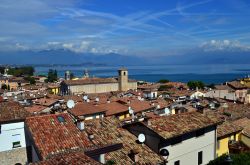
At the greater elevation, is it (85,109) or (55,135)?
(55,135)

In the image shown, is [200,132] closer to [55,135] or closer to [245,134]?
[245,134]

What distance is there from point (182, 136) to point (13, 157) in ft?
40.6

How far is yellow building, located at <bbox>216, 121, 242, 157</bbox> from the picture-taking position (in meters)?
26.4

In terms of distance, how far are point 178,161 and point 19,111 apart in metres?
13.0

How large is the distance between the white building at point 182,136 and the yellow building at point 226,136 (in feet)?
4.78

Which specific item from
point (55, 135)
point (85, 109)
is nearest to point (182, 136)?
point (55, 135)

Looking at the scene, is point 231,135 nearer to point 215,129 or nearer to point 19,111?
point 215,129

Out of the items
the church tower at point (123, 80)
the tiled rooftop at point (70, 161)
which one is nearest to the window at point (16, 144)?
the tiled rooftop at point (70, 161)

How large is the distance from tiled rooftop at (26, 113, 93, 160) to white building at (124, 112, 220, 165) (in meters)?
4.41

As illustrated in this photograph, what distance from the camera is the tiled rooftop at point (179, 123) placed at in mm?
20984

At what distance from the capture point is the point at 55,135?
17281 mm

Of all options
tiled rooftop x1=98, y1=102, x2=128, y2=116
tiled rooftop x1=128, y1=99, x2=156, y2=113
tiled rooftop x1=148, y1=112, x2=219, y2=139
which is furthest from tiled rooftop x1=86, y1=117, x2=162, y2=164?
tiled rooftop x1=128, y1=99, x2=156, y2=113

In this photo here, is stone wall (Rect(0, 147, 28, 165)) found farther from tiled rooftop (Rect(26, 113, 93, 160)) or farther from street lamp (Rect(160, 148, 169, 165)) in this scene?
street lamp (Rect(160, 148, 169, 165))

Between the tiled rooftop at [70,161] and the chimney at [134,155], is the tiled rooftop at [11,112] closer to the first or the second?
the chimney at [134,155]
